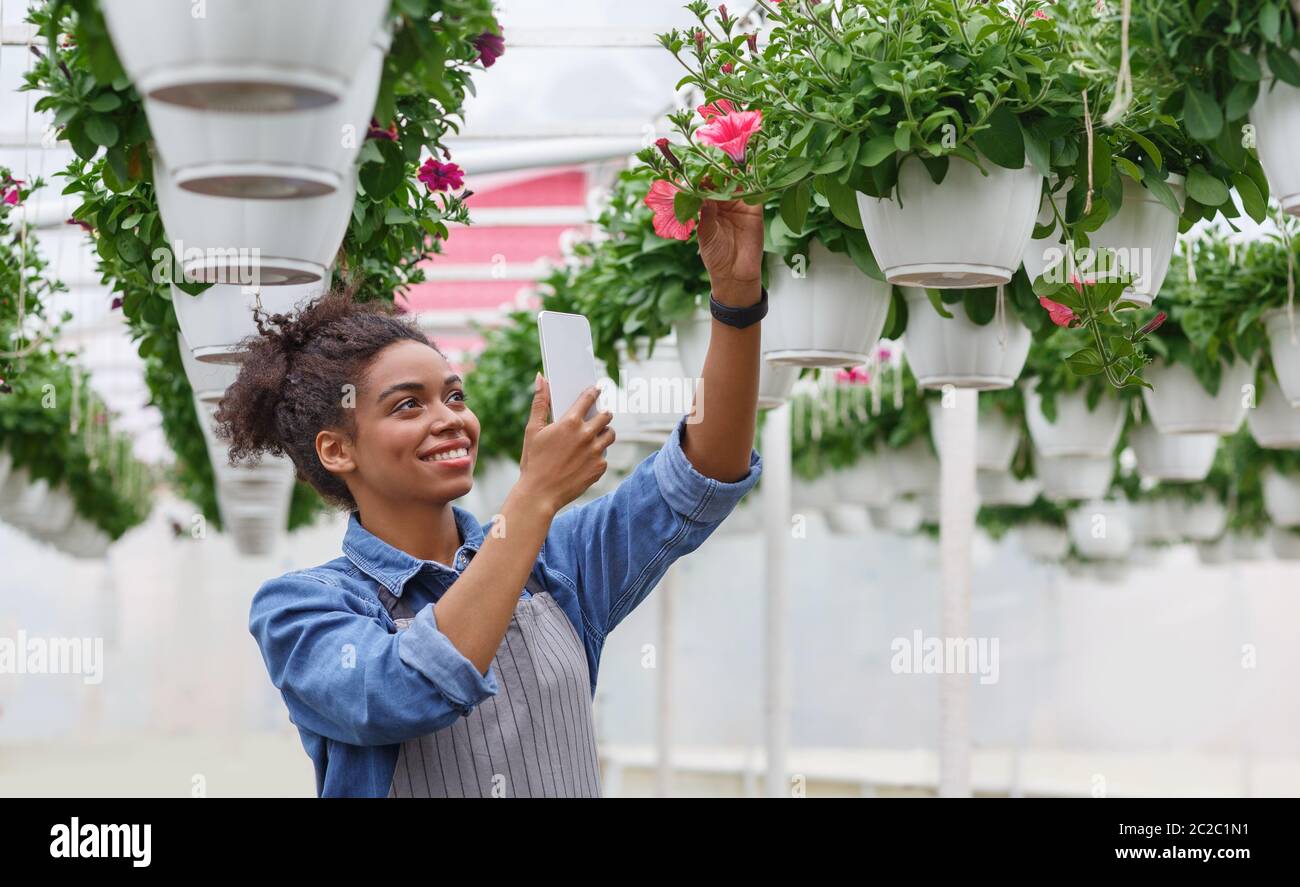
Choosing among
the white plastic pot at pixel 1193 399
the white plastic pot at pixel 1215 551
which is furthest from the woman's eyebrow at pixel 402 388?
the white plastic pot at pixel 1215 551

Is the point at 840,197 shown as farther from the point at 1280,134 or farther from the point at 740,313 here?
the point at 1280,134

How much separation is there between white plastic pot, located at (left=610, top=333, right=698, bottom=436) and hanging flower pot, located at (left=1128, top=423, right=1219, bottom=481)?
1.33 m

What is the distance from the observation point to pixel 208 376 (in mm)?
2170

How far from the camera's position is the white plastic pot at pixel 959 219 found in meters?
1.64

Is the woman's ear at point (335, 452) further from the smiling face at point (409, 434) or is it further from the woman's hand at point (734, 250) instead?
the woman's hand at point (734, 250)

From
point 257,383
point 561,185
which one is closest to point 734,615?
point 561,185

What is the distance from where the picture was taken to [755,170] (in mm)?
1629

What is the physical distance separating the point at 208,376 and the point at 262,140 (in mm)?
1140

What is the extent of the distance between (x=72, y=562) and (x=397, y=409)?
1187cm

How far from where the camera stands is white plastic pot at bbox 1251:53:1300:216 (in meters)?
1.31

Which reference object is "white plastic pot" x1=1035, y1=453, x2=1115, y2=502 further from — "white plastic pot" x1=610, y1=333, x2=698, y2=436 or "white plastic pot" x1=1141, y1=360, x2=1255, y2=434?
"white plastic pot" x1=610, y1=333, x2=698, y2=436

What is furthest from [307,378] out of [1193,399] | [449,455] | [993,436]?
[993,436]

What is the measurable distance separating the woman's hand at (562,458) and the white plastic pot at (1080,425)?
2545mm

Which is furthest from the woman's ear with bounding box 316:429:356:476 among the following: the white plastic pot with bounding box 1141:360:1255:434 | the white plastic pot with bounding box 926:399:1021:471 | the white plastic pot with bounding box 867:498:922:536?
the white plastic pot with bounding box 867:498:922:536
